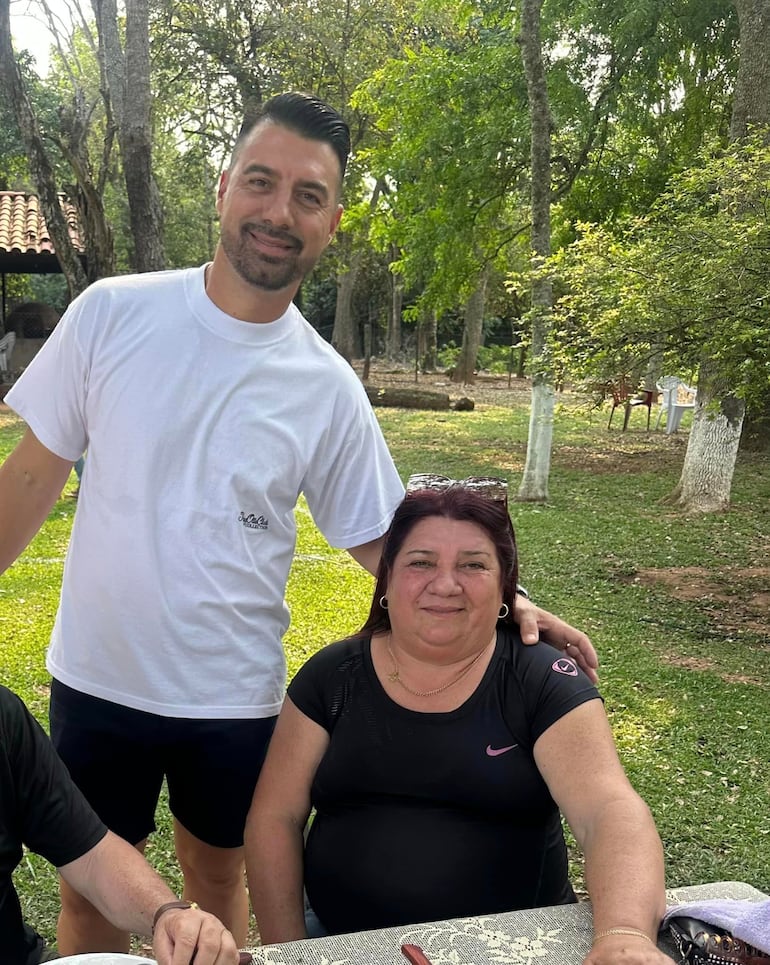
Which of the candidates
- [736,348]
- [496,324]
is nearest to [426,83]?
[736,348]

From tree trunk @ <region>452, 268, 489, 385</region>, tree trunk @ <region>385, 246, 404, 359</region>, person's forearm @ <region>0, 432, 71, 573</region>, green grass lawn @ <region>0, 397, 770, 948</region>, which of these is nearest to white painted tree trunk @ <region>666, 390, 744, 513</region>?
green grass lawn @ <region>0, 397, 770, 948</region>

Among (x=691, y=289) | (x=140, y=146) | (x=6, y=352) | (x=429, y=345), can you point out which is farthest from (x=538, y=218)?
(x=429, y=345)

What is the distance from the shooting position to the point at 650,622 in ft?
21.6

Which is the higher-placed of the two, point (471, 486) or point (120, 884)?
point (471, 486)

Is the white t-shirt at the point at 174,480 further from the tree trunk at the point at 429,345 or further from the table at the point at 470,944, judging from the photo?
the tree trunk at the point at 429,345

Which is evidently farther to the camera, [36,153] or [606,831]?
[36,153]

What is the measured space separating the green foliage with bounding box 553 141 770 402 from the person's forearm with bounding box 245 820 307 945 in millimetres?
4095

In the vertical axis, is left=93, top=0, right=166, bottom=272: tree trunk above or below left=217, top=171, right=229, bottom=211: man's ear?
above

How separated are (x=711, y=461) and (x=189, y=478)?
8.98 meters

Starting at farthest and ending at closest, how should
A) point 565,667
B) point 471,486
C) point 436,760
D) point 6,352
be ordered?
point 6,352, point 471,486, point 565,667, point 436,760

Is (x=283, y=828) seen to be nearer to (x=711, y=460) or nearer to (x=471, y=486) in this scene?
(x=471, y=486)

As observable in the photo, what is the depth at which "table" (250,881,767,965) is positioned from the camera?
1.60 metres

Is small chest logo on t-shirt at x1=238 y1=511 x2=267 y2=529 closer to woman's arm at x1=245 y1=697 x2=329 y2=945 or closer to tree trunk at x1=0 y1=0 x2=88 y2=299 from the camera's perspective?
woman's arm at x1=245 y1=697 x2=329 y2=945

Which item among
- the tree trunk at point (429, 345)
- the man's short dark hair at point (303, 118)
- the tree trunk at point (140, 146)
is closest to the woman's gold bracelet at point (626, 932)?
the man's short dark hair at point (303, 118)
